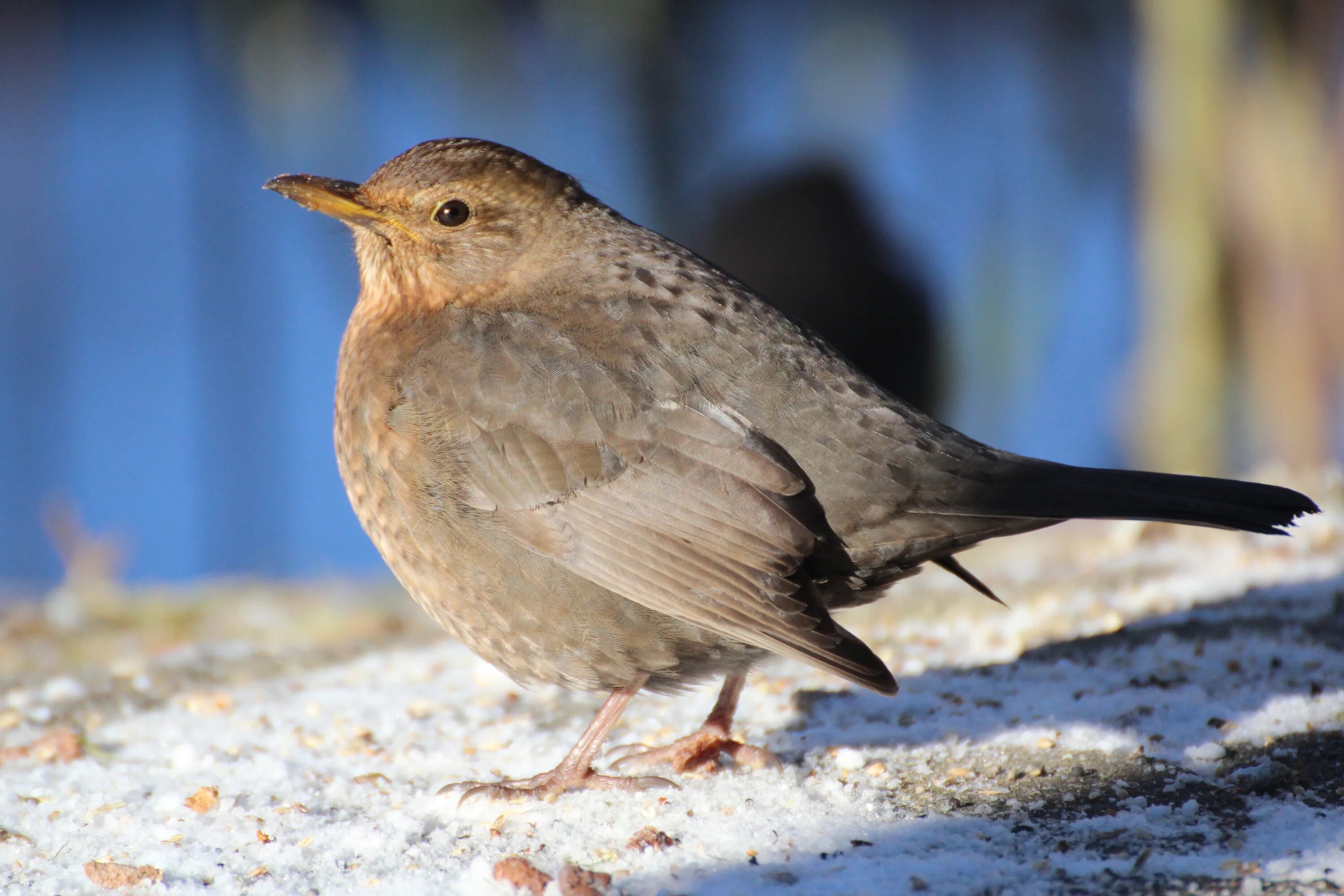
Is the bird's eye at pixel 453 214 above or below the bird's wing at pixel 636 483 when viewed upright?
above

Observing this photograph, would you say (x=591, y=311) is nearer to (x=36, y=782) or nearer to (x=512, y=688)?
(x=512, y=688)

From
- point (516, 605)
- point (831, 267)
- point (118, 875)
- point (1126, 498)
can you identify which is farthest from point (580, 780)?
point (831, 267)

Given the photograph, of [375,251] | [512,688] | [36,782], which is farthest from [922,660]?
[36,782]

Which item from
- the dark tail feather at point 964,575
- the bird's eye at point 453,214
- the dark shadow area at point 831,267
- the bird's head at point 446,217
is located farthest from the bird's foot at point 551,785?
the dark shadow area at point 831,267

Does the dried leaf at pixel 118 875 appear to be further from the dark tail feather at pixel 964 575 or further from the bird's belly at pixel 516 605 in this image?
the dark tail feather at pixel 964 575

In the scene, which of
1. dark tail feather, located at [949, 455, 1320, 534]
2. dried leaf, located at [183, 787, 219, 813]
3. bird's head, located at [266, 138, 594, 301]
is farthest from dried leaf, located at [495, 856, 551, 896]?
bird's head, located at [266, 138, 594, 301]

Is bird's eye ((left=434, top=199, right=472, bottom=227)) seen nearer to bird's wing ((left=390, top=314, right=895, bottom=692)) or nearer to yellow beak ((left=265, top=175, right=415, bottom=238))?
yellow beak ((left=265, top=175, right=415, bottom=238))
